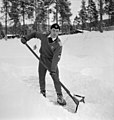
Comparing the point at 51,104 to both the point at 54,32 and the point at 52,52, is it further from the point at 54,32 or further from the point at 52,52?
the point at 54,32

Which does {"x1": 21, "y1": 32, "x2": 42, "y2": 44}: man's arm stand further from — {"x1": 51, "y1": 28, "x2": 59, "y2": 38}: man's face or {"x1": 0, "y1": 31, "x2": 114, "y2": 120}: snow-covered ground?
{"x1": 0, "y1": 31, "x2": 114, "y2": 120}: snow-covered ground

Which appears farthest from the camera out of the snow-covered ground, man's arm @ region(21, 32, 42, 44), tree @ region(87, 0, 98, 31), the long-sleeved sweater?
tree @ region(87, 0, 98, 31)

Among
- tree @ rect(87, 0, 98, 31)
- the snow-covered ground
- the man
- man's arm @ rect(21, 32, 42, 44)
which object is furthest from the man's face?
tree @ rect(87, 0, 98, 31)

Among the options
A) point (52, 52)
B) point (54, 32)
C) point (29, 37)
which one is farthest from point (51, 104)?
point (29, 37)

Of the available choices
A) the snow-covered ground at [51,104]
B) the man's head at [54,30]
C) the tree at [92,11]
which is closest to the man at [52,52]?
the man's head at [54,30]

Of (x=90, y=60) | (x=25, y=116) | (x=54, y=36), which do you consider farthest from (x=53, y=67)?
(x=90, y=60)

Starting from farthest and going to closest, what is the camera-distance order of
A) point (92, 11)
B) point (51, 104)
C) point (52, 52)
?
point (92, 11)
point (52, 52)
point (51, 104)

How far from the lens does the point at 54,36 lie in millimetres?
3805

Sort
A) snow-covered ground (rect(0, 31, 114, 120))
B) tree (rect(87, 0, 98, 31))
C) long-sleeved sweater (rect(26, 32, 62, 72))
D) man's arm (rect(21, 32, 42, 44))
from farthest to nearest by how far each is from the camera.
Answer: tree (rect(87, 0, 98, 31)), man's arm (rect(21, 32, 42, 44)), long-sleeved sweater (rect(26, 32, 62, 72)), snow-covered ground (rect(0, 31, 114, 120))

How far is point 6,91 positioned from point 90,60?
6817 millimetres

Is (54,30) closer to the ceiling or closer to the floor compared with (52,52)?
closer to the ceiling

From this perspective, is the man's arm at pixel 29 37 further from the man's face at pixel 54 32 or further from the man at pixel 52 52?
the man's face at pixel 54 32

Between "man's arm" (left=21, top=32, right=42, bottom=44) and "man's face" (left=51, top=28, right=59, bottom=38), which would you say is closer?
"man's face" (left=51, top=28, right=59, bottom=38)

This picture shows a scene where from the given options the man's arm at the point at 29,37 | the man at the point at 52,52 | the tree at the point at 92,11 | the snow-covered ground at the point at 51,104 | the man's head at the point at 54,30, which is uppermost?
the tree at the point at 92,11
